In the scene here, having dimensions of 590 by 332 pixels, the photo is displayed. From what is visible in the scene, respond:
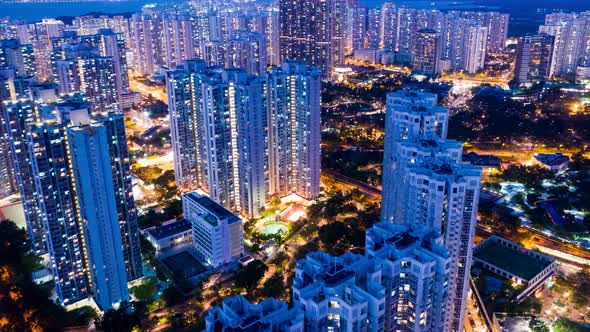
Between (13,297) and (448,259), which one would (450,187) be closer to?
(448,259)

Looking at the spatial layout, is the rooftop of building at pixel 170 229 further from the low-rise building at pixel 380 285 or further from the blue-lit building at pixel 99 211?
the low-rise building at pixel 380 285

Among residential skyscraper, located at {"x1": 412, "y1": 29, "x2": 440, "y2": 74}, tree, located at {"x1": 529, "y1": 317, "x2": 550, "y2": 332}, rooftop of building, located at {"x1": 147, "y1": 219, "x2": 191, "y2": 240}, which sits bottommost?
tree, located at {"x1": 529, "y1": 317, "x2": 550, "y2": 332}

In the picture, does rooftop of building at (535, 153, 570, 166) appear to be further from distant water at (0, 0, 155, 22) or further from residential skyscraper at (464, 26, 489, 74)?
distant water at (0, 0, 155, 22)

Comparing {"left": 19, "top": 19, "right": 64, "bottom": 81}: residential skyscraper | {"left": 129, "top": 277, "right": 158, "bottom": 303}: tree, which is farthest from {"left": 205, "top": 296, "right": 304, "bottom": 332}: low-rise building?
{"left": 19, "top": 19, "right": 64, "bottom": 81}: residential skyscraper

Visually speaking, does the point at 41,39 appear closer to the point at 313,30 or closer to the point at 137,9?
the point at 313,30

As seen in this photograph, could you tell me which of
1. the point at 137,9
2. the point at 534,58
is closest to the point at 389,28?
the point at 534,58

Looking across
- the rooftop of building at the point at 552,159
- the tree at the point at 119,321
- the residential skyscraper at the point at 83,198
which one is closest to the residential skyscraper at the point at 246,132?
the residential skyscraper at the point at 83,198
